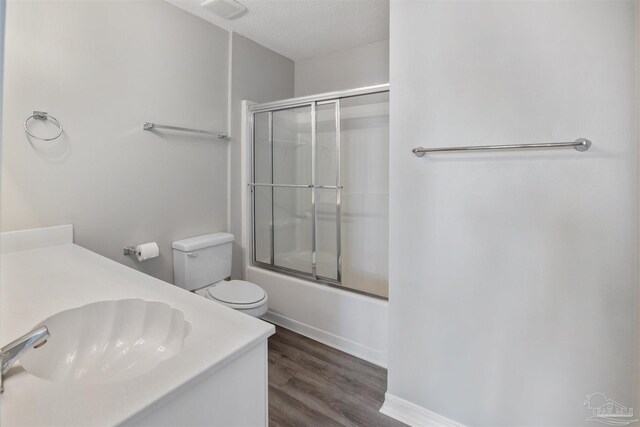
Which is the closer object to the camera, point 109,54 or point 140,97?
point 109,54

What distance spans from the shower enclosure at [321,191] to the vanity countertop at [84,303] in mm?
1429

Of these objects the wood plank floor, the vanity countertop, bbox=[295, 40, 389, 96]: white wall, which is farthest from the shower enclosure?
the vanity countertop

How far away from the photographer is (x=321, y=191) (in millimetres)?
2547

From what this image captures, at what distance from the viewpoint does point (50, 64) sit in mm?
1675

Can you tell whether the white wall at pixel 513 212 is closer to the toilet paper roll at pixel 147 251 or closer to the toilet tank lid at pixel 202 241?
the toilet tank lid at pixel 202 241

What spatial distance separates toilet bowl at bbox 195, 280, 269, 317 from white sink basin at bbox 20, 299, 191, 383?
3.17ft

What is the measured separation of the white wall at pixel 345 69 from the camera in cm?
276

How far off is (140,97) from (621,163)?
238cm

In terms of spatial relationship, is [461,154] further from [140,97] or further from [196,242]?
[140,97]

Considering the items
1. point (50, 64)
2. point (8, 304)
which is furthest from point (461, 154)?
point (50, 64)

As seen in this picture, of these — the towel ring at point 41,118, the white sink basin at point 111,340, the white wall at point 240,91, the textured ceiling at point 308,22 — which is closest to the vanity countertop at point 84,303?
the white sink basin at point 111,340

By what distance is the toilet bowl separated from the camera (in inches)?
79.1

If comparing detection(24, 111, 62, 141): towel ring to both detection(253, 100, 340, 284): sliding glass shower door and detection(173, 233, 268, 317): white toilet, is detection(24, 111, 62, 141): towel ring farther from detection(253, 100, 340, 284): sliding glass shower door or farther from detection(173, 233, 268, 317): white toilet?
detection(253, 100, 340, 284): sliding glass shower door

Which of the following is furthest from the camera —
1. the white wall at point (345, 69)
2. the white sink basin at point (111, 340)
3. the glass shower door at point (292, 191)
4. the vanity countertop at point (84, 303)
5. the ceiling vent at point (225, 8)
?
the white wall at point (345, 69)
